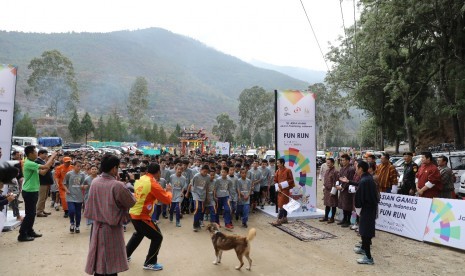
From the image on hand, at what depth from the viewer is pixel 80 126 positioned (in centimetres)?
5206

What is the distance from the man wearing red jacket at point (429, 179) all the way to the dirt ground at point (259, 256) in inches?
51.1

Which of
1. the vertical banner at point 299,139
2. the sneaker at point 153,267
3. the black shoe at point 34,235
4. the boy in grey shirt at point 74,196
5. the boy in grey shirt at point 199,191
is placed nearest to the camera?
the sneaker at point 153,267

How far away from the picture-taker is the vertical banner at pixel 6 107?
884cm

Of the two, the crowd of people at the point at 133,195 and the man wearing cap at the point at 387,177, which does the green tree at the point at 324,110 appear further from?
the crowd of people at the point at 133,195

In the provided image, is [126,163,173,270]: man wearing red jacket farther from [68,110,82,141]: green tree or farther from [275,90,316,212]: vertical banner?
[68,110,82,141]: green tree

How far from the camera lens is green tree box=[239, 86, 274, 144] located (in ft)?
226

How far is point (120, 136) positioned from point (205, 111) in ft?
Result: 244

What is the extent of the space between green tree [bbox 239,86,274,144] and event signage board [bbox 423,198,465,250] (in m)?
60.9

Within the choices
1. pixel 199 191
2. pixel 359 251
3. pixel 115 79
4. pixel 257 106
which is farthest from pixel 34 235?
pixel 115 79

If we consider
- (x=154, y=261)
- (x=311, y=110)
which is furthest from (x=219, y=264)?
(x=311, y=110)

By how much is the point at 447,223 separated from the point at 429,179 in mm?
1210

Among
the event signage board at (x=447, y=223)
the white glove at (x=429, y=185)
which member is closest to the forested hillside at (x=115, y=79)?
the white glove at (x=429, y=185)

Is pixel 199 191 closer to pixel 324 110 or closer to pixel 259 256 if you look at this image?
pixel 259 256

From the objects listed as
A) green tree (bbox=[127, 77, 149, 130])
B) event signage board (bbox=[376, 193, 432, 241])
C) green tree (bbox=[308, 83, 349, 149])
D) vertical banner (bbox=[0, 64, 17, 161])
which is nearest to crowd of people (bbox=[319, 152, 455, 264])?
event signage board (bbox=[376, 193, 432, 241])
